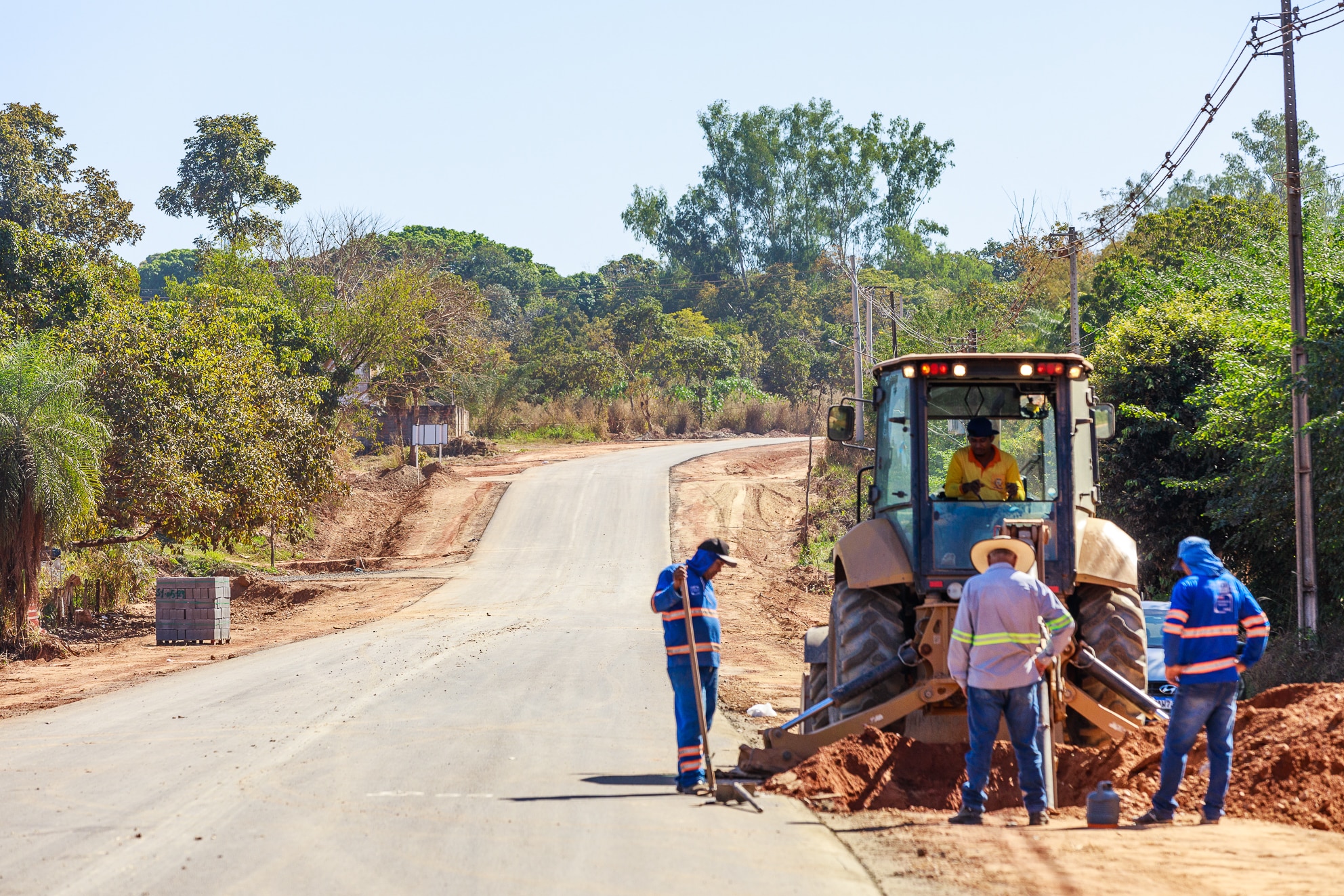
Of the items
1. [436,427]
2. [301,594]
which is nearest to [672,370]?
[436,427]

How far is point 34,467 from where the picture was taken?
62.6 feet

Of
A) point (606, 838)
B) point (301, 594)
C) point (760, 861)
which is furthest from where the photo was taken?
point (301, 594)

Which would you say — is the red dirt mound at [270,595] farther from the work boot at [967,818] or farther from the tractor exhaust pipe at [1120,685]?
the work boot at [967,818]

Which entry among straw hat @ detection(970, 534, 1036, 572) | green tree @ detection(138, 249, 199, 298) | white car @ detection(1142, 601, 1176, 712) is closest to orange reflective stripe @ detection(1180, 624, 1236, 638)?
straw hat @ detection(970, 534, 1036, 572)

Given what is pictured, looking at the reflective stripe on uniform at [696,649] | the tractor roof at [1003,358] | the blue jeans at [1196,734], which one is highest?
the tractor roof at [1003,358]

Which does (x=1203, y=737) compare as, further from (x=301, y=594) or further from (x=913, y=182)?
(x=913, y=182)

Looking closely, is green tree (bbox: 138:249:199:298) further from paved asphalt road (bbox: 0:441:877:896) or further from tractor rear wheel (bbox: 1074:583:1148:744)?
tractor rear wheel (bbox: 1074:583:1148:744)

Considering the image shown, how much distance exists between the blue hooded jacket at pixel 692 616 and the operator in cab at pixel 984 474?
190cm

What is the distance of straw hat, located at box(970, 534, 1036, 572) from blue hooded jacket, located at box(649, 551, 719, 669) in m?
1.90

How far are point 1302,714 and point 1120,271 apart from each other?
31.9 metres

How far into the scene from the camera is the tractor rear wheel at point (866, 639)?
8.80 metres

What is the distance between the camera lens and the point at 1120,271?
38.3 meters

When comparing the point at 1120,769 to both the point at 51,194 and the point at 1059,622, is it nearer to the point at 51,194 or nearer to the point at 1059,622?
the point at 1059,622

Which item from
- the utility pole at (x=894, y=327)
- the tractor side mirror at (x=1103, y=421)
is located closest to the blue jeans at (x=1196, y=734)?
the tractor side mirror at (x=1103, y=421)
